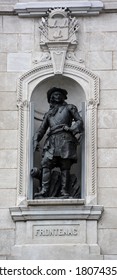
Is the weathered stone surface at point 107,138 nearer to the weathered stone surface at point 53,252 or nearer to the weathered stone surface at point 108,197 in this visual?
the weathered stone surface at point 108,197

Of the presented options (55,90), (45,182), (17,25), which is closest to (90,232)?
(45,182)

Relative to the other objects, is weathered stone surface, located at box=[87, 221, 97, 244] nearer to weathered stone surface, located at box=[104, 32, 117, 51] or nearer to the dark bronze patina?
the dark bronze patina

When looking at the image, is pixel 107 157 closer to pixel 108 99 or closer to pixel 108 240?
pixel 108 99

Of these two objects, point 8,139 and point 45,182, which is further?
point 8,139

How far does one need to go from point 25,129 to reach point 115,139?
144 cm

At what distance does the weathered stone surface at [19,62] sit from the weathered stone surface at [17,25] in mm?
412

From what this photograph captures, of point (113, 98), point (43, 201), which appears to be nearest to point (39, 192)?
point (43, 201)

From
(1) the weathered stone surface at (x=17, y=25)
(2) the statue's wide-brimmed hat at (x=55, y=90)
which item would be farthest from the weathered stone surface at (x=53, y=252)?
(1) the weathered stone surface at (x=17, y=25)

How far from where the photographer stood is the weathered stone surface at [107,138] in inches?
885

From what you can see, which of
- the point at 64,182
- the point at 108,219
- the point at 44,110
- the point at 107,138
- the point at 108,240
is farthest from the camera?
the point at 44,110

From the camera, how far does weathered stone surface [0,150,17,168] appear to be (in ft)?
73.8

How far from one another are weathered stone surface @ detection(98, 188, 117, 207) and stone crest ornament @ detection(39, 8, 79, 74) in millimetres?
2093

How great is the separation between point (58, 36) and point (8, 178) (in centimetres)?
245

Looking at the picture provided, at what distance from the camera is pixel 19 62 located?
22.9m
